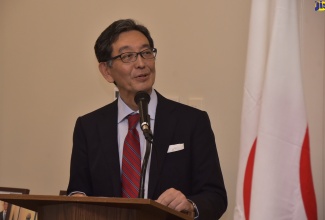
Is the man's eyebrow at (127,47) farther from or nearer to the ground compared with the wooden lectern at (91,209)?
farther from the ground

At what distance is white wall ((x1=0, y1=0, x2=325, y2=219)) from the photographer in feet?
15.0

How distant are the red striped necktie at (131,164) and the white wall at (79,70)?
114cm

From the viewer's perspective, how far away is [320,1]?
4.06 m

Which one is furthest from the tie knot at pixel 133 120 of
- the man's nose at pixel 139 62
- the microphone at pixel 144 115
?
the microphone at pixel 144 115

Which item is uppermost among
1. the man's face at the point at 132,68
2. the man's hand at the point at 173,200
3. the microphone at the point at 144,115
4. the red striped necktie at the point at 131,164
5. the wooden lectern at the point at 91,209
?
the man's face at the point at 132,68

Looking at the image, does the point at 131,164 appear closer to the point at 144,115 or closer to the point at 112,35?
the point at 144,115

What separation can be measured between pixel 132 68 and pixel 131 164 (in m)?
0.56

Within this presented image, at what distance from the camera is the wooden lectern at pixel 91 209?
2516 millimetres

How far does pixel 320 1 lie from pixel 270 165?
1347mm

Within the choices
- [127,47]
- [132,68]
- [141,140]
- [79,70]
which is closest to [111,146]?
[141,140]

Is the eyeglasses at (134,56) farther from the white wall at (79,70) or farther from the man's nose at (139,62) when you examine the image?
the white wall at (79,70)

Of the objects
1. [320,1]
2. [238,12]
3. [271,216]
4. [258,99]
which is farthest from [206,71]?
[271,216]

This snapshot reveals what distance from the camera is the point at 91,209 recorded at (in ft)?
8.54

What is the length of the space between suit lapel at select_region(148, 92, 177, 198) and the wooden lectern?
0.78 m
